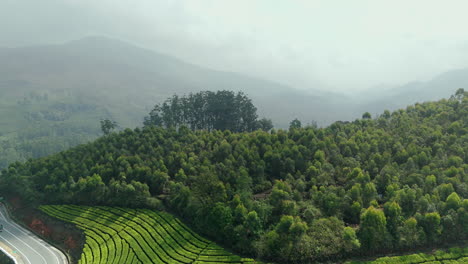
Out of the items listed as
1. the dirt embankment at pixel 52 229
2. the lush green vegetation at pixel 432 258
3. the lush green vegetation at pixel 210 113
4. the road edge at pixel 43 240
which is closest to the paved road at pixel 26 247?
the road edge at pixel 43 240

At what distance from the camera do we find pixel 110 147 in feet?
240

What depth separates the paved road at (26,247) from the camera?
48.3m

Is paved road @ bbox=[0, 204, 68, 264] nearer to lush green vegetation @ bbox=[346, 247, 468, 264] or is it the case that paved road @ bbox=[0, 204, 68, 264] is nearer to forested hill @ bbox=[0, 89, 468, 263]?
forested hill @ bbox=[0, 89, 468, 263]

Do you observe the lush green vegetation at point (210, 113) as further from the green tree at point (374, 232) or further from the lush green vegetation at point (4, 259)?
the green tree at point (374, 232)

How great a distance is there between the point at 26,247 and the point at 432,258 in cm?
6204

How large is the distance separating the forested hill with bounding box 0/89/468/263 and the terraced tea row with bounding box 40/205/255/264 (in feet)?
6.79

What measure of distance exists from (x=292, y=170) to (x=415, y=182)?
69.5 feet

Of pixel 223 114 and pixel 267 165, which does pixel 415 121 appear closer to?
pixel 267 165

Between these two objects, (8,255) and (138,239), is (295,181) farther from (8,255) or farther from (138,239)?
(8,255)

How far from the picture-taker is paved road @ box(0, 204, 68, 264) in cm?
4834

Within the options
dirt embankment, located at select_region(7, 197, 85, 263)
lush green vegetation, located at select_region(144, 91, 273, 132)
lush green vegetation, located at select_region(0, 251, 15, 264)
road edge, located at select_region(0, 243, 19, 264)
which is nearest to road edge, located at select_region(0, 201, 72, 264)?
dirt embankment, located at select_region(7, 197, 85, 263)

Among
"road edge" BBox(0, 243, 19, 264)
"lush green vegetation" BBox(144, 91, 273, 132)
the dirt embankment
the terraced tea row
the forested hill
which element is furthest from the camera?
"lush green vegetation" BBox(144, 91, 273, 132)

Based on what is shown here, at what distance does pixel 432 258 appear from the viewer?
38.2m

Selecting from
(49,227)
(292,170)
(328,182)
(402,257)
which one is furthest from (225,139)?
(402,257)
